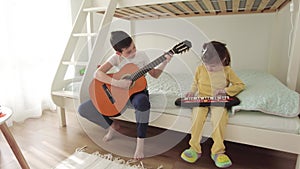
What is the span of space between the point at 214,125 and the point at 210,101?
0.14 m

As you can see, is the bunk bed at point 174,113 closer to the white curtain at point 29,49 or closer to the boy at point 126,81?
the boy at point 126,81

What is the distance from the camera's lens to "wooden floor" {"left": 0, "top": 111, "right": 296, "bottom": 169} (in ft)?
4.30

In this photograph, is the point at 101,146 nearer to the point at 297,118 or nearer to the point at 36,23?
the point at 297,118

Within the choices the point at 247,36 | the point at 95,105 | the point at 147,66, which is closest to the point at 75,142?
the point at 95,105

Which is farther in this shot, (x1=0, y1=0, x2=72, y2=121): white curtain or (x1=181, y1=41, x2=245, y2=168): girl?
(x1=0, y1=0, x2=72, y2=121): white curtain

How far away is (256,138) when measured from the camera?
113 centimetres

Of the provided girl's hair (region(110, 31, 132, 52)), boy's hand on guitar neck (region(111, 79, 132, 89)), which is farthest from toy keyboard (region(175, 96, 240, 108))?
girl's hair (region(110, 31, 132, 52))

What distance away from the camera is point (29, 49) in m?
2.06

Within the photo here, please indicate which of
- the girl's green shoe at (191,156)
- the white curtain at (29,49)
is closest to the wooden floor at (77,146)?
the girl's green shoe at (191,156)

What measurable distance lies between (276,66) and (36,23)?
2.63 metres

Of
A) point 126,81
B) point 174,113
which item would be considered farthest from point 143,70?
point 174,113

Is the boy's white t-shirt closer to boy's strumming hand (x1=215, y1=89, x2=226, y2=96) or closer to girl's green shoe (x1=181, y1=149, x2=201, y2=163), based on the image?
boy's strumming hand (x1=215, y1=89, x2=226, y2=96)

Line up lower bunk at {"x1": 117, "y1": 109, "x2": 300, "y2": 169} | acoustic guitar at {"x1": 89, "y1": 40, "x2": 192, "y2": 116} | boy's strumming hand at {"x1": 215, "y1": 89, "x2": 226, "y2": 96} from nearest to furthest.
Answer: lower bunk at {"x1": 117, "y1": 109, "x2": 300, "y2": 169} < boy's strumming hand at {"x1": 215, "y1": 89, "x2": 226, "y2": 96} < acoustic guitar at {"x1": 89, "y1": 40, "x2": 192, "y2": 116}

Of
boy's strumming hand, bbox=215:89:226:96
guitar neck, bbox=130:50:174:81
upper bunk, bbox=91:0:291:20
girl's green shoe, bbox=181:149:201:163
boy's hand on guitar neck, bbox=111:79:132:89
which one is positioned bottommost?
girl's green shoe, bbox=181:149:201:163
